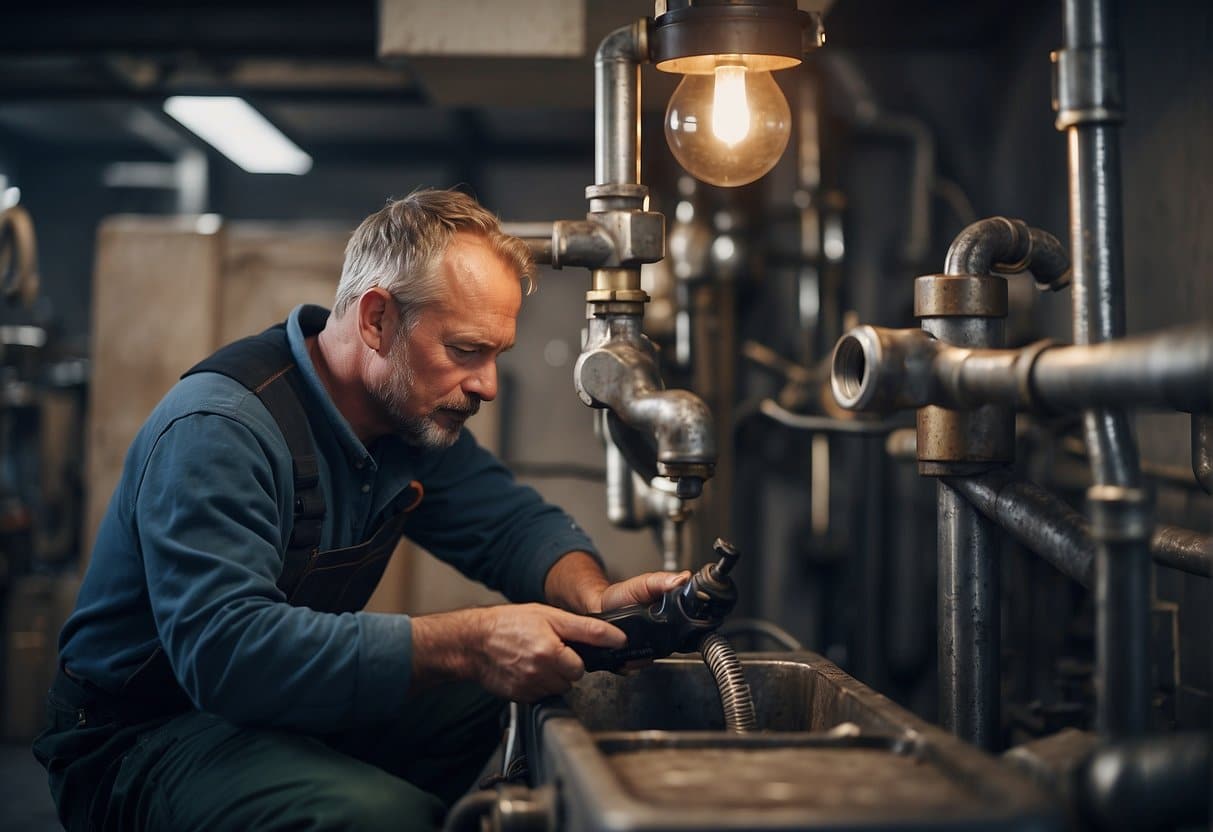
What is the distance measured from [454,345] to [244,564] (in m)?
0.42

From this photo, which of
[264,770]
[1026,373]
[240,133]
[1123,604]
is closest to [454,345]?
[264,770]

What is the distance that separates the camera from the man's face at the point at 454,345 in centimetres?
145

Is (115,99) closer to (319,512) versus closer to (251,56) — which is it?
(251,56)

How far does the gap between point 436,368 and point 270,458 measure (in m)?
0.26

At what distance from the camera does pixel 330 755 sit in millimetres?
1180

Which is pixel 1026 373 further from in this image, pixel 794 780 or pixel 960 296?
pixel 794 780

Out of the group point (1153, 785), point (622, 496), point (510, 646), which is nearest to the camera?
point (1153, 785)

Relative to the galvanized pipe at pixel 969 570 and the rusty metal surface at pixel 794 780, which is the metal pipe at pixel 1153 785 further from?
the galvanized pipe at pixel 969 570

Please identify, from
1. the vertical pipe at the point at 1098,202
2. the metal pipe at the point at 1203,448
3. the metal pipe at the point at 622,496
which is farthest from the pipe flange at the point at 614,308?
the metal pipe at the point at 622,496

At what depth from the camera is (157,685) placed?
1.32 metres

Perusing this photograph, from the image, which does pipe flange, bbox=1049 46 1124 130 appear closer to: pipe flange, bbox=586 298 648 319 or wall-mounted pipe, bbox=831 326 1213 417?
wall-mounted pipe, bbox=831 326 1213 417

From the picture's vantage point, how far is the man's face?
1.45m

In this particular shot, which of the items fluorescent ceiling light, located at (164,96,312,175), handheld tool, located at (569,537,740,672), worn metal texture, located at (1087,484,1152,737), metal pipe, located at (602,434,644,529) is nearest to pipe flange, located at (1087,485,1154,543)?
worn metal texture, located at (1087,484,1152,737)

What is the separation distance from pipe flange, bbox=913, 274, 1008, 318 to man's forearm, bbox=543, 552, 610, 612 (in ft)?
1.84
